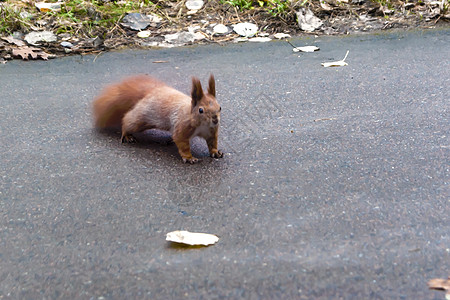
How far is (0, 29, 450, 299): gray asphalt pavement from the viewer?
163 centimetres

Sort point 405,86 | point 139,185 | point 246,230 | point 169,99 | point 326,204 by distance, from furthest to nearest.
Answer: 1. point 405,86
2. point 169,99
3. point 139,185
4. point 326,204
5. point 246,230

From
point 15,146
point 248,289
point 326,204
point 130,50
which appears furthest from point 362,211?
point 130,50

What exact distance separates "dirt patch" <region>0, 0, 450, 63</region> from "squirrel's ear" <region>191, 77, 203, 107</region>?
8.22 feet

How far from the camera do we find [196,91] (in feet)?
8.00

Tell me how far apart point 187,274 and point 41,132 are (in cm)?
183

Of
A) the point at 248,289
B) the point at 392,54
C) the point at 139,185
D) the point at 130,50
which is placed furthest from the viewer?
the point at 130,50

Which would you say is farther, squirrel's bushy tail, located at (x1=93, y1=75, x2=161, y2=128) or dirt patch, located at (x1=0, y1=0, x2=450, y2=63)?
dirt patch, located at (x1=0, y1=0, x2=450, y2=63)

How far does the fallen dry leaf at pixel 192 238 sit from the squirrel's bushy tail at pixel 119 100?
1245 mm

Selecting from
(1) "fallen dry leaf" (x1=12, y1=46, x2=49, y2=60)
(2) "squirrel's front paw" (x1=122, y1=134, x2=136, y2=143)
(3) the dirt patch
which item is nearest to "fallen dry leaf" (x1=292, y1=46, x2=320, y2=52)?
(3) the dirt patch

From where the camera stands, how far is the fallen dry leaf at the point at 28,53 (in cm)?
455

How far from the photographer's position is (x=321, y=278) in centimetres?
160

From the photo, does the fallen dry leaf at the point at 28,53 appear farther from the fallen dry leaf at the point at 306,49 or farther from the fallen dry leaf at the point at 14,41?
the fallen dry leaf at the point at 306,49

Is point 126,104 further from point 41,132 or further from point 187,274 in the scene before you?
point 187,274

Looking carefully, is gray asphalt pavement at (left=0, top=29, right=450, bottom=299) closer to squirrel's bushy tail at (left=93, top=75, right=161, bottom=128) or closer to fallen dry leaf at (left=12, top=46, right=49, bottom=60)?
squirrel's bushy tail at (left=93, top=75, right=161, bottom=128)
